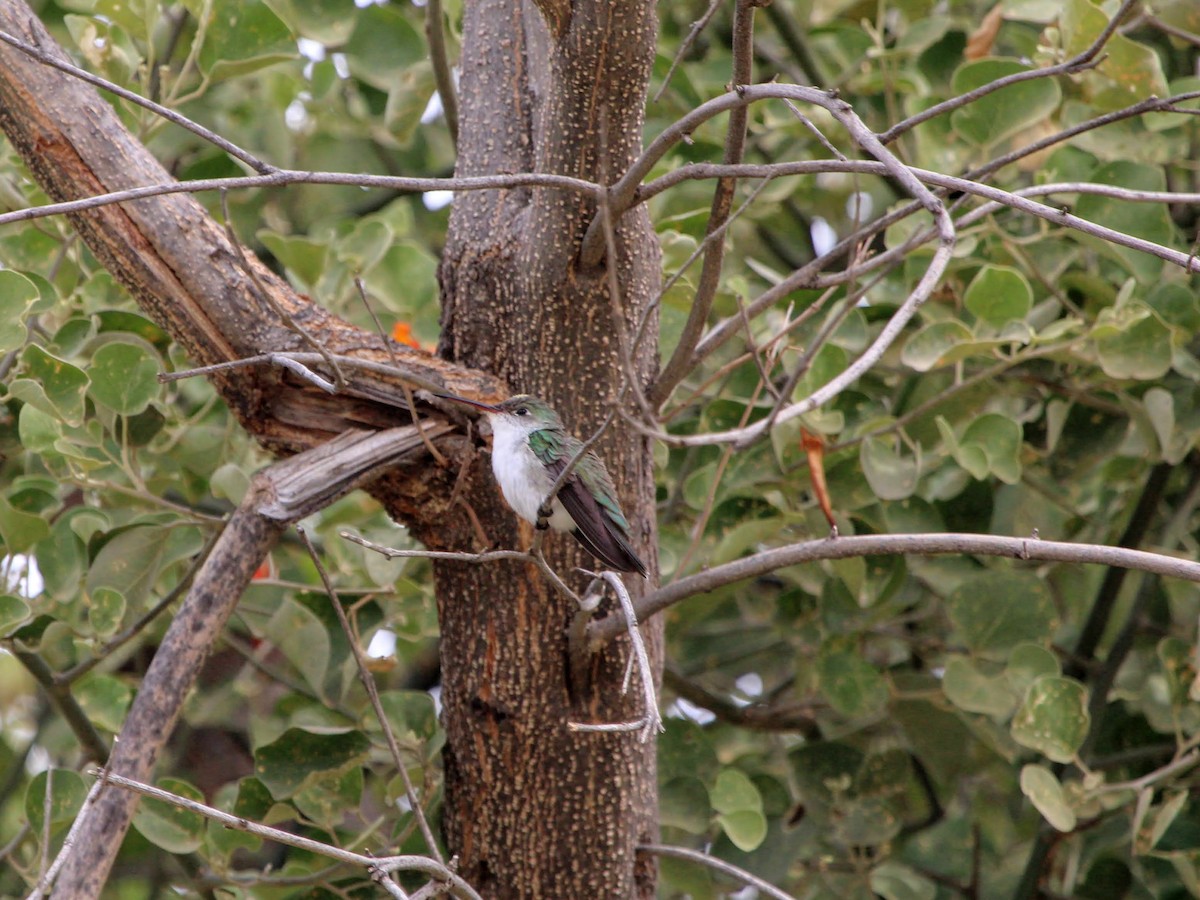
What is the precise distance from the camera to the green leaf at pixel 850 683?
3.00 m

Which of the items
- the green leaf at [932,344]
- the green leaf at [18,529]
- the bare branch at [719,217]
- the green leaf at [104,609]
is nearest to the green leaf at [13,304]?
the green leaf at [18,529]

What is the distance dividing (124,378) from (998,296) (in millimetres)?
1890

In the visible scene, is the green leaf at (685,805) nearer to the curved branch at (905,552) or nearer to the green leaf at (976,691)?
the green leaf at (976,691)

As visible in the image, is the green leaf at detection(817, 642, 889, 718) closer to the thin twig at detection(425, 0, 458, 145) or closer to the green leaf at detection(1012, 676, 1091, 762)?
the green leaf at detection(1012, 676, 1091, 762)

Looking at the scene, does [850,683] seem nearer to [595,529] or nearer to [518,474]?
[595,529]

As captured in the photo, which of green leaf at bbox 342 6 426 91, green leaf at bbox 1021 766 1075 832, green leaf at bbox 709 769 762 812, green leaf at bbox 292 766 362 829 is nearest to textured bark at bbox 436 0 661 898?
green leaf at bbox 292 766 362 829

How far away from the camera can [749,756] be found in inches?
155

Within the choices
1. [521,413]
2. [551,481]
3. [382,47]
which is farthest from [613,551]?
[382,47]

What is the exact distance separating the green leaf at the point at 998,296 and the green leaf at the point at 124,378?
177cm

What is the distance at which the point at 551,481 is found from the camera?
2.35m

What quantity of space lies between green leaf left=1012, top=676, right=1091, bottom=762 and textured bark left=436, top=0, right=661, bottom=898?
0.92 metres

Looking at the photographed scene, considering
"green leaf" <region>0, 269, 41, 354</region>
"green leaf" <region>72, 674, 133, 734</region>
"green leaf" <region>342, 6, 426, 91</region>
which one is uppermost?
"green leaf" <region>342, 6, 426, 91</region>

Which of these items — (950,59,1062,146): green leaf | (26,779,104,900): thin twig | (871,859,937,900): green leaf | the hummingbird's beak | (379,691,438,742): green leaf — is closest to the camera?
(26,779,104,900): thin twig

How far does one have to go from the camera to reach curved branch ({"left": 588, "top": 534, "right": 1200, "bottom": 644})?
1731mm
